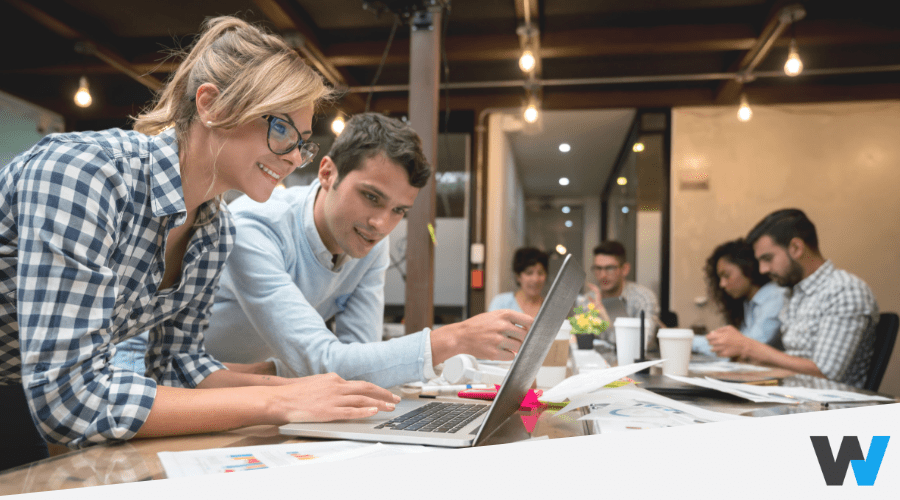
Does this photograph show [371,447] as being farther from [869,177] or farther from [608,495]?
[869,177]

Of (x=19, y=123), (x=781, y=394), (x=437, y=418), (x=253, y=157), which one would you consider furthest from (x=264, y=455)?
(x=19, y=123)

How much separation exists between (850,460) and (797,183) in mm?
5506

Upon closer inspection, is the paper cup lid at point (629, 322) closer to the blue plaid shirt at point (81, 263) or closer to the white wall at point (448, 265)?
the blue plaid shirt at point (81, 263)

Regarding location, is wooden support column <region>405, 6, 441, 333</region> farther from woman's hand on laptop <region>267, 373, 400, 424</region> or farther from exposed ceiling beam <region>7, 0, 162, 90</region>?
exposed ceiling beam <region>7, 0, 162, 90</region>

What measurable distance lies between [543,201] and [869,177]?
17.3 ft

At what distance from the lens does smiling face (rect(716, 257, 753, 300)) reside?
12.3 feet

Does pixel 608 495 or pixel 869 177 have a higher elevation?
pixel 869 177

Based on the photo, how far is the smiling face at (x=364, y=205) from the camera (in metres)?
1.52

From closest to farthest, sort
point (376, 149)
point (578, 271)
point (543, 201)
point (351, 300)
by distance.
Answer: point (578, 271) < point (376, 149) < point (351, 300) < point (543, 201)

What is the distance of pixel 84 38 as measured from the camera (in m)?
4.56

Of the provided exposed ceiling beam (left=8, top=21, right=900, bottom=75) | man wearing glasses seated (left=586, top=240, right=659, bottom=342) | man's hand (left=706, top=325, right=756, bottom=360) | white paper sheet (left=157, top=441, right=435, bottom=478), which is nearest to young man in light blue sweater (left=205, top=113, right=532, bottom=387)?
white paper sheet (left=157, top=441, right=435, bottom=478)

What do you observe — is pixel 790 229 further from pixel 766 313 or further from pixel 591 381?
pixel 591 381

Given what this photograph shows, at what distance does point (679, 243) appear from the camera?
18.2 ft

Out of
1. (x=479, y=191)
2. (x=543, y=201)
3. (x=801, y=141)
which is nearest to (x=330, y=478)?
(x=479, y=191)
